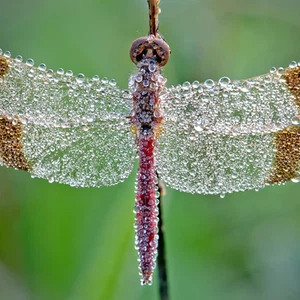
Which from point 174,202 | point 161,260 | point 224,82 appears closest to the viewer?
point 224,82

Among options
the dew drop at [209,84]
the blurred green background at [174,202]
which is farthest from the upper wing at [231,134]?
the blurred green background at [174,202]

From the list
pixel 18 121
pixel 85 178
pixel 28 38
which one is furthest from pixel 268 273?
pixel 28 38

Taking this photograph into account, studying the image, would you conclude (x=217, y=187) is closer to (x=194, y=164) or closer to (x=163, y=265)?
(x=194, y=164)

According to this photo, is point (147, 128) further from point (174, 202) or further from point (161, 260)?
point (174, 202)

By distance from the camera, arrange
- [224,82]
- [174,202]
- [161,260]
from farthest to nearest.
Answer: [174,202]
[161,260]
[224,82]

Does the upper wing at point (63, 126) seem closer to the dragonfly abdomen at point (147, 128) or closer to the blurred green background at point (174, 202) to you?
the dragonfly abdomen at point (147, 128)

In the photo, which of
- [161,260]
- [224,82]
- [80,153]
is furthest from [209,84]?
[161,260]

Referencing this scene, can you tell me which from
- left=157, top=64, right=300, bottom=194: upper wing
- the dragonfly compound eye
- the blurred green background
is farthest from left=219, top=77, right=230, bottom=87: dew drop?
the blurred green background

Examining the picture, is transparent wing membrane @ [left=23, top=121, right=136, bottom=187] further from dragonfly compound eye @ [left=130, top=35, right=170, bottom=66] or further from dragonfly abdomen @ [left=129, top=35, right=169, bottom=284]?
dragonfly compound eye @ [left=130, top=35, right=170, bottom=66]

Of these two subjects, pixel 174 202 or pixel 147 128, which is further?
pixel 174 202
